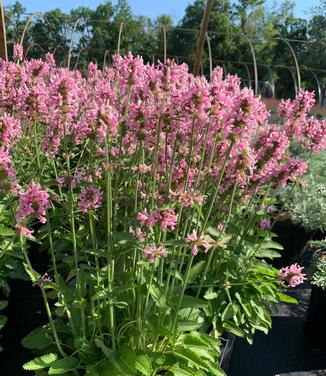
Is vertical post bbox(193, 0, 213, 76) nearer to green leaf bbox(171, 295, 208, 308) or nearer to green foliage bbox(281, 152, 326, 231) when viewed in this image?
green foliage bbox(281, 152, 326, 231)

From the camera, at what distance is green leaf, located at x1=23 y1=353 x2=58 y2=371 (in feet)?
5.83

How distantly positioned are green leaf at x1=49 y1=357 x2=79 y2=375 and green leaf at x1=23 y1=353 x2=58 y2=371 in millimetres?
45

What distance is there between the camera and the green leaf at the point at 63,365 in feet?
5.79

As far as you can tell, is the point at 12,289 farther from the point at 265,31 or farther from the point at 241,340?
the point at 265,31

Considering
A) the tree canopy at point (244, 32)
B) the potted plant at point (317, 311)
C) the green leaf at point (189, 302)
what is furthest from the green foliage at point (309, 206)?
the tree canopy at point (244, 32)

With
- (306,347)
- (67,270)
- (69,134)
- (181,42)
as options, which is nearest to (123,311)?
(67,270)

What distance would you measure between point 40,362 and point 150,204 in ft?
2.64

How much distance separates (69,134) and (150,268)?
0.90 meters

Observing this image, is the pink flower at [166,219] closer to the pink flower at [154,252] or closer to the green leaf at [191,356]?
the pink flower at [154,252]

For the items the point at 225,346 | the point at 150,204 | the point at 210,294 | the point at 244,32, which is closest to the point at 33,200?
the point at 150,204

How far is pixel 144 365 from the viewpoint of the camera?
69.2 inches

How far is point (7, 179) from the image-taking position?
1.45 metres

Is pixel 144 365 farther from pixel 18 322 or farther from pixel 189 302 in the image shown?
pixel 18 322

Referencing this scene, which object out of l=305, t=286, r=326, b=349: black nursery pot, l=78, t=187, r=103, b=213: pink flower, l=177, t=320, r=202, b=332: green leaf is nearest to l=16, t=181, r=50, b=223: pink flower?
l=78, t=187, r=103, b=213: pink flower
